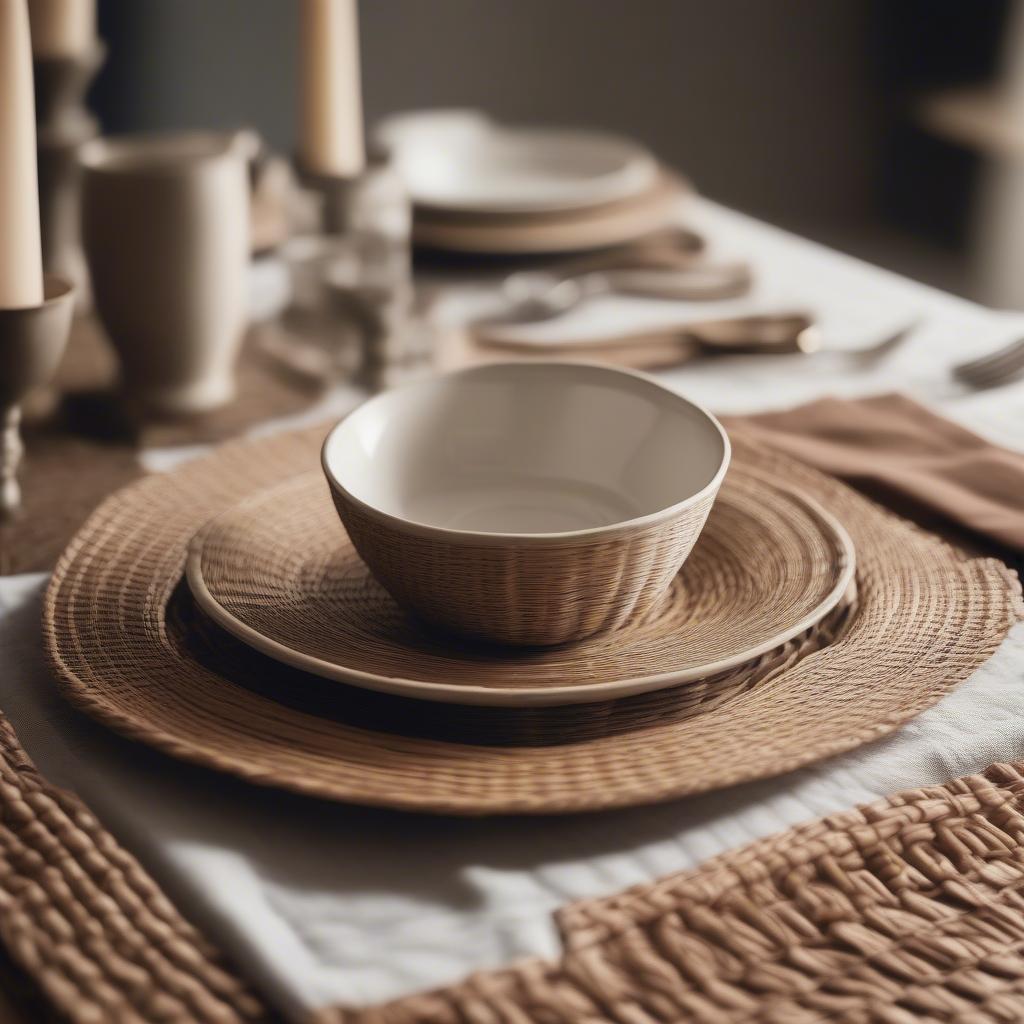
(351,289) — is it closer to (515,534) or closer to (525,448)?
(525,448)

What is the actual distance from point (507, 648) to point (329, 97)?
567mm

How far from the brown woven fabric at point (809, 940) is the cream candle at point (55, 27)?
31.0 inches

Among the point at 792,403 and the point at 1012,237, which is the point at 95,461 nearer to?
the point at 792,403

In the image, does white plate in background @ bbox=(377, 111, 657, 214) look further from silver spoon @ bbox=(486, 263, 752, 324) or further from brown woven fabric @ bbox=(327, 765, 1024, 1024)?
brown woven fabric @ bbox=(327, 765, 1024, 1024)

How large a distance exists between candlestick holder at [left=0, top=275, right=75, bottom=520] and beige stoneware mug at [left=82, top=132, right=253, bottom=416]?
4.4 inches

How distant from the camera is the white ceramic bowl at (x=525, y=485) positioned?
458 mm

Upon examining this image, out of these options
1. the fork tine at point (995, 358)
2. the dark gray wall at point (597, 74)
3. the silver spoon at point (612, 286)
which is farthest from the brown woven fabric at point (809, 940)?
the dark gray wall at point (597, 74)

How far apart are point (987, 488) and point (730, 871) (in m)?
0.32

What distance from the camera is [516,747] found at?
1.45ft

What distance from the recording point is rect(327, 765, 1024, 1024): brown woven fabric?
1.16ft

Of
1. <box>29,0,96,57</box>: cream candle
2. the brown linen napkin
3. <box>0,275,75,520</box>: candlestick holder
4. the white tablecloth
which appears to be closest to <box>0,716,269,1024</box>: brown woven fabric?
the white tablecloth

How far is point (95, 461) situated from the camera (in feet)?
2.46

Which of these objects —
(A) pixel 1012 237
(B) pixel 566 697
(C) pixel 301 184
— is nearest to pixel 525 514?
(B) pixel 566 697

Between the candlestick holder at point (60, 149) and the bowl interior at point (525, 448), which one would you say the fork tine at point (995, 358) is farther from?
the candlestick holder at point (60, 149)
